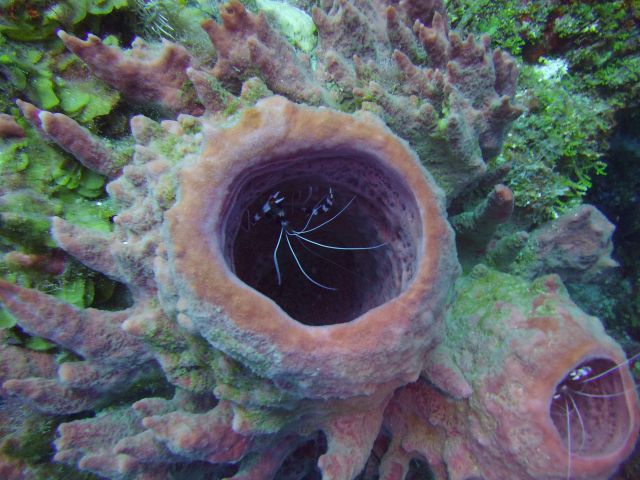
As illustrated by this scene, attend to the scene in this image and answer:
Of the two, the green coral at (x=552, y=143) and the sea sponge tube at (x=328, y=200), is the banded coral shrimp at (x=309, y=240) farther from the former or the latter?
the green coral at (x=552, y=143)

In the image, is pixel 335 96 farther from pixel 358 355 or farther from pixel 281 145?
pixel 358 355

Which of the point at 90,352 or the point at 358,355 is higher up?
the point at 90,352

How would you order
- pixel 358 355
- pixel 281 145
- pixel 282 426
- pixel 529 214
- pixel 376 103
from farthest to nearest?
pixel 529 214 → pixel 376 103 → pixel 282 426 → pixel 281 145 → pixel 358 355

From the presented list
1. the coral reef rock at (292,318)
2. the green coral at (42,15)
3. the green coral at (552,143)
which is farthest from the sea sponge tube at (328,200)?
the green coral at (552,143)

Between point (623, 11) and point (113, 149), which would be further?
point (623, 11)

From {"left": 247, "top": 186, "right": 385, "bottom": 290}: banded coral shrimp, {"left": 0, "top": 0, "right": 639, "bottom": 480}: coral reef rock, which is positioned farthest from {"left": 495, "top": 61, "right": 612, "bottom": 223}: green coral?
{"left": 247, "top": 186, "right": 385, "bottom": 290}: banded coral shrimp

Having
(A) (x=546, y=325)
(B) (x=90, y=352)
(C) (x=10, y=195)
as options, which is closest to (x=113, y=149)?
(C) (x=10, y=195)
